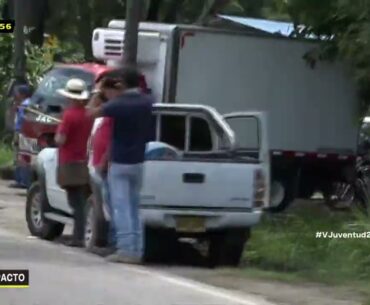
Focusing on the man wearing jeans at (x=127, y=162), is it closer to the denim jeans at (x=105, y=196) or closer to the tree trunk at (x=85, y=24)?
the denim jeans at (x=105, y=196)

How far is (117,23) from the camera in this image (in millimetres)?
23953

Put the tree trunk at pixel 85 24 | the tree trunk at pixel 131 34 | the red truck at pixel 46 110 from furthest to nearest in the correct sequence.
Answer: the tree trunk at pixel 85 24
the red truck at pixel 46 110
the tree trunk at pixel 131 34

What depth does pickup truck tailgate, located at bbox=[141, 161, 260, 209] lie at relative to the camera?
47.2 ft

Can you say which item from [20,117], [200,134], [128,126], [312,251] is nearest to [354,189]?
[20,117]

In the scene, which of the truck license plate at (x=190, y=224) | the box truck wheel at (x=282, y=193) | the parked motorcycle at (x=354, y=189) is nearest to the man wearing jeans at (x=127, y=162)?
the truck license plate at (x=190, y=224)

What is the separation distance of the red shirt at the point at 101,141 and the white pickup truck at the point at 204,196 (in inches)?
20.7

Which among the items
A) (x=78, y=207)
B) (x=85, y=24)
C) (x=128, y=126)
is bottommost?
(x=78, y=207)

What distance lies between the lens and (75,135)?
15641 millimetres

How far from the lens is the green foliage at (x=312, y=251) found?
1404 cm

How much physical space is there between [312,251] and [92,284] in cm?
371

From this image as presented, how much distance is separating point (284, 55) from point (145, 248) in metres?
8.77

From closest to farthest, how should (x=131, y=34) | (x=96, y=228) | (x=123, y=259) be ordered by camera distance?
(x=123, y=259), (x=96, y=228), (x=131, y=34)

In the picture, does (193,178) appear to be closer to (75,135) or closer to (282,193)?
(75,135)

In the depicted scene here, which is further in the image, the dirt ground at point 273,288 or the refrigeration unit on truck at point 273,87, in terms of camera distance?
the refrigeration unit on truck at point 273,87
